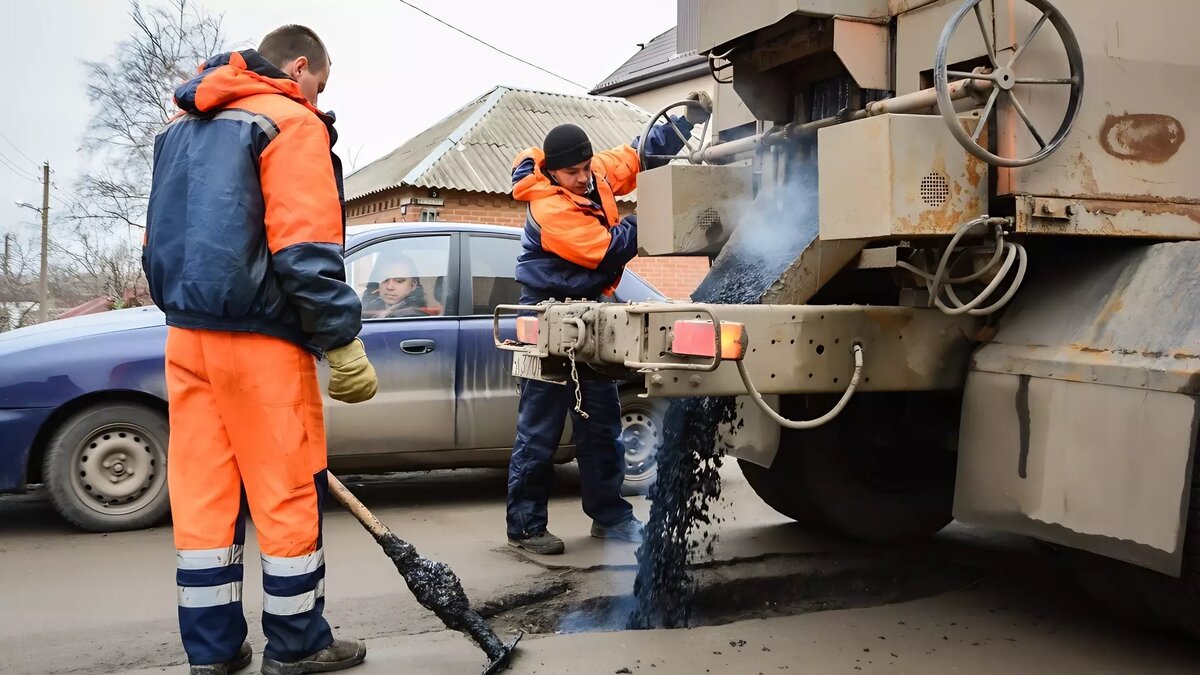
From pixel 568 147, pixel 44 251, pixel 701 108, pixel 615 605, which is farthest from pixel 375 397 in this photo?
pixel 44 251

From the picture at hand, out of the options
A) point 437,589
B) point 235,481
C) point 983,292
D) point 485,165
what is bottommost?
point 437,589

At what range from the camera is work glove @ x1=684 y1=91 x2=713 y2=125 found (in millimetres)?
4609

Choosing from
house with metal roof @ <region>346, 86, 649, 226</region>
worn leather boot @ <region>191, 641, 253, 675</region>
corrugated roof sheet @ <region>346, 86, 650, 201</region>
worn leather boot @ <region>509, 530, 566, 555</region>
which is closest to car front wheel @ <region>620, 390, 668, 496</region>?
worn leather boot @ <region>509, 530, 566, 555</region>

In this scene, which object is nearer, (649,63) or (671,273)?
(671,273)

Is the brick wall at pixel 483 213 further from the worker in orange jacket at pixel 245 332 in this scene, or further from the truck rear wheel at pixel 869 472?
the worker in orange jacket at pixel 245 332

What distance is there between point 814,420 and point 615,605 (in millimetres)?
1173

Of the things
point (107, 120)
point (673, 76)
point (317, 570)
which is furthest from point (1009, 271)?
point (107, 120)

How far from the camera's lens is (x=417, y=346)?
5.47 metres

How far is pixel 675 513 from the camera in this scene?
3.88m

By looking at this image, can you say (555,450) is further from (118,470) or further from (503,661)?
(118,470)

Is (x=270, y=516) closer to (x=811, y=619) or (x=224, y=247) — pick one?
(x=224, y=247)

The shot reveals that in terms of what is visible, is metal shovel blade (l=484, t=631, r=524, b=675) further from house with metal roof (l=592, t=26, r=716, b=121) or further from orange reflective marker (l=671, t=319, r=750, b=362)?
house with metal roof (l=592, t=26, r=716, b=121)

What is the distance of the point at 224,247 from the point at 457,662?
1.44 metres

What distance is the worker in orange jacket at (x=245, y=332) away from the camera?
9.67 feet
